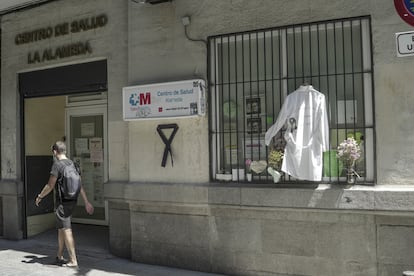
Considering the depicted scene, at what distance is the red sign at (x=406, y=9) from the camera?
527cm

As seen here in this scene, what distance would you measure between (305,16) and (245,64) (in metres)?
1.03

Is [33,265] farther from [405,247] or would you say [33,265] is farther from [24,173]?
[405,247]

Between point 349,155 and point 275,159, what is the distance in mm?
895

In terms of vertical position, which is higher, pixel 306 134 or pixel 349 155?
pixel 306 134

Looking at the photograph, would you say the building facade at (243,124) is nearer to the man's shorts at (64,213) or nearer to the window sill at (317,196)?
the window sill at (317,196)

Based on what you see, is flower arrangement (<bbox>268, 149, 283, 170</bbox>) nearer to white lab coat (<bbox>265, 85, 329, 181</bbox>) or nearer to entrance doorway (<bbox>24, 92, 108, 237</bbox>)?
white lab coat (<bbox>265, 85, 329, 181</bbox>)

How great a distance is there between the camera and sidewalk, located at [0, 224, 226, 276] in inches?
262

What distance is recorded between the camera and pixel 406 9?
5.29 m

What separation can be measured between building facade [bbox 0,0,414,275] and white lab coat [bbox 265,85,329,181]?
198mm

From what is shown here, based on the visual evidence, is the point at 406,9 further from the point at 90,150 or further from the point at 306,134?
the point at 90,150

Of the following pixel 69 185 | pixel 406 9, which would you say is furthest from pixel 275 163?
pixel 69 185

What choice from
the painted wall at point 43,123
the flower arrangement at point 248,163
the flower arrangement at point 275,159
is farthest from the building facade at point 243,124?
the painted wall at point 43,123

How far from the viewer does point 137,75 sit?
23.4 ft

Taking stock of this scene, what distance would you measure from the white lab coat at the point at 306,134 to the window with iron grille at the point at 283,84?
7.0 inches
